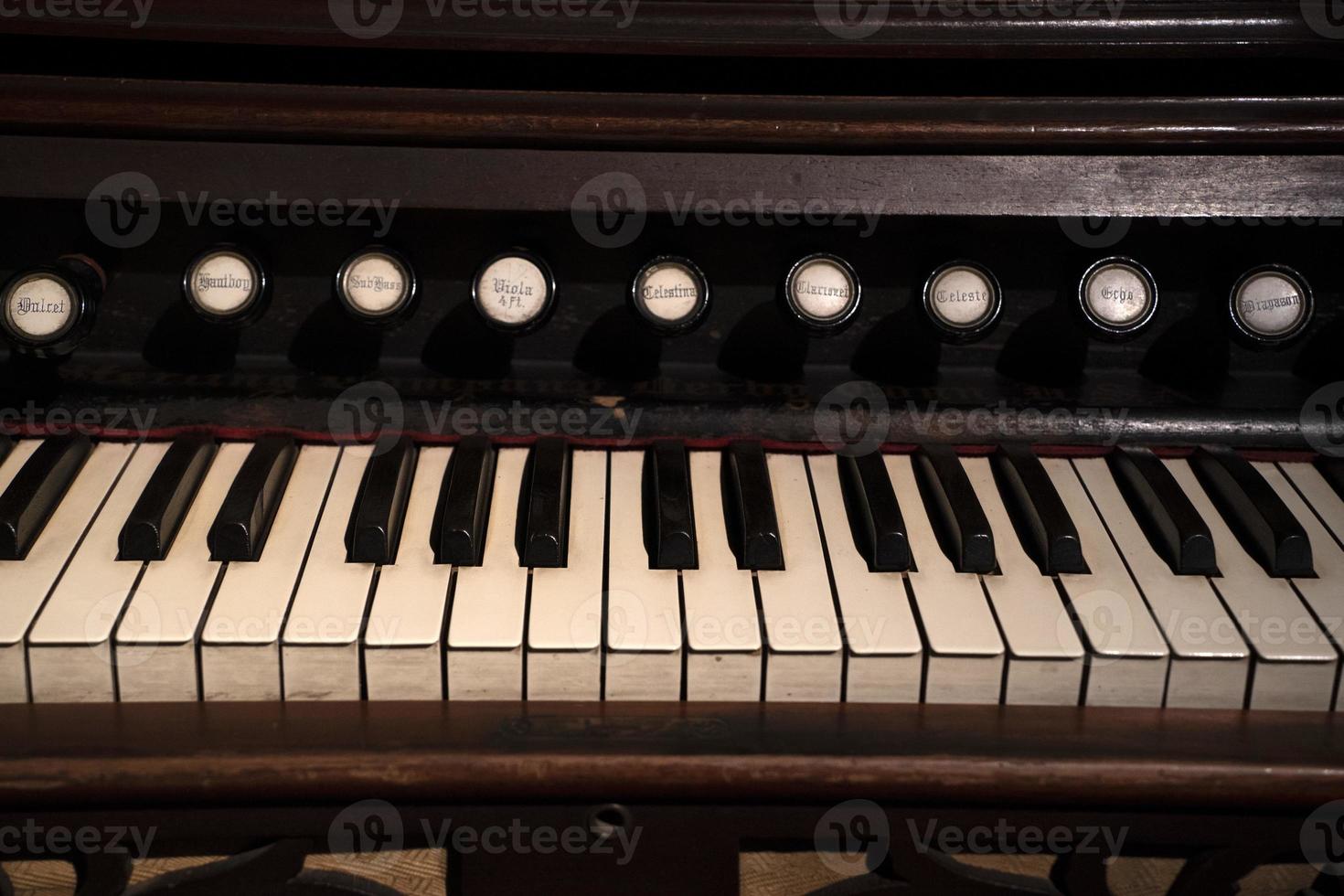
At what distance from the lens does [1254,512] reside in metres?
1.20

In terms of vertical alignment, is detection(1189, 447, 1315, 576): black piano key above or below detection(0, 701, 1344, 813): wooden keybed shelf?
above

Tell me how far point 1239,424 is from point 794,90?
736 mm

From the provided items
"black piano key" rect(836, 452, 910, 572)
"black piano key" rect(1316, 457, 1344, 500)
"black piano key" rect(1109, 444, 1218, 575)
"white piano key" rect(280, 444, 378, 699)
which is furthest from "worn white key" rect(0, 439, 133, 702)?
"black piano key" rect(1316, 457, 1344, 500)

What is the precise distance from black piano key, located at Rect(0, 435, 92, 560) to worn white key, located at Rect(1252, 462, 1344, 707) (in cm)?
142

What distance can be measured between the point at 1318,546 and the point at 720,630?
744 mm

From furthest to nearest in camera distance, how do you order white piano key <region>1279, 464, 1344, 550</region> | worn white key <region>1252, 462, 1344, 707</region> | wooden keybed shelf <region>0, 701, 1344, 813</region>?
white piano key <region>1279, 464, 1344, 550</region> → worn white key <region>1252, 462, 1344, 707</region> → wooden keybed shelf <region>0, 701, 1344, 813</region>

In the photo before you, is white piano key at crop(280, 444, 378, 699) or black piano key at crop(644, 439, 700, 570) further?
black piano key at crop(644, 439, 700, 570)

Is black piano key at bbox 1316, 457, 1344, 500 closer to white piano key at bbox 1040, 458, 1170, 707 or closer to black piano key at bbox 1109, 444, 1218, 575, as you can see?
black piano key at bbox 1109, 444, 1218, 575

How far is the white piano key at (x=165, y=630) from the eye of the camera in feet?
3.31

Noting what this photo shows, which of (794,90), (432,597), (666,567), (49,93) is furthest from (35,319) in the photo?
(794,90)

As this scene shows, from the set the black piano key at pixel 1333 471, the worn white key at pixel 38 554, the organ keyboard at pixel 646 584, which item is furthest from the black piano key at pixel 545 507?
the black piano key at pixel 1333 471

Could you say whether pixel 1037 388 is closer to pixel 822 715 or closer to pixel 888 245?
pixel 888 245

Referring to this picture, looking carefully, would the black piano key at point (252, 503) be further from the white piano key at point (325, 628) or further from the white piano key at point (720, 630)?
the white piano key at point (720, 630)

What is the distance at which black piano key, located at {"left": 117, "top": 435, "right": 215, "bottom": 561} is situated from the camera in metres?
1.10
